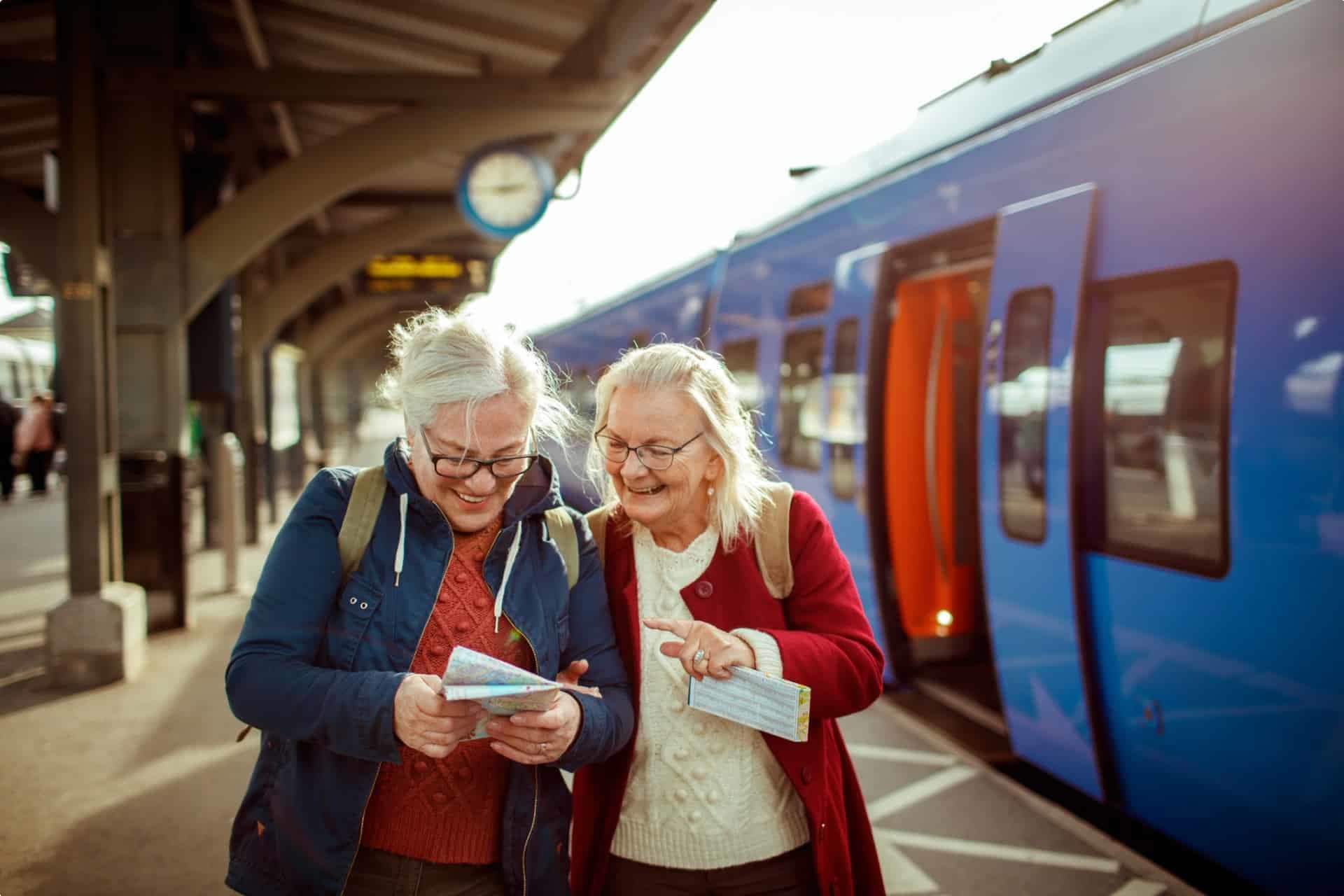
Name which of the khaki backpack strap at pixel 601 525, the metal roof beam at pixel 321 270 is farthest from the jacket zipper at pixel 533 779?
the metal roof beam at pixel 321 270

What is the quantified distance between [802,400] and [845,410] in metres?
0.73

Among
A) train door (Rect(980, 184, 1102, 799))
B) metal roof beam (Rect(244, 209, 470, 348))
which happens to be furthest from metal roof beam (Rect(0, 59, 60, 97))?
train door (Rect(980, 184, 1102, 799))

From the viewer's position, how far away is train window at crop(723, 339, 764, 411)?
746cm

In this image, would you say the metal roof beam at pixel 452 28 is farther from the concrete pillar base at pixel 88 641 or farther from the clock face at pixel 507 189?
the concrete pillar base at pixel 88 641

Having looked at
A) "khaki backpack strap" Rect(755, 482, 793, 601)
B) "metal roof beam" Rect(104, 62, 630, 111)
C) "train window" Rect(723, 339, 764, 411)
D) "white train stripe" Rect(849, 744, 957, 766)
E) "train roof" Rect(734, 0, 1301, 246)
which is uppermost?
"metal roof beam" Rect(104, 62, 630, 111)

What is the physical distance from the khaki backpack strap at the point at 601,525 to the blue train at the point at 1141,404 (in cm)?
41

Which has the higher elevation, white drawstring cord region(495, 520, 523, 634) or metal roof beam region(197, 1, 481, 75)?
metal roof beam region(197, 1, 481, 75)

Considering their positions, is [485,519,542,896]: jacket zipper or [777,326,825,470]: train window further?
[777,326,825,470]: train window

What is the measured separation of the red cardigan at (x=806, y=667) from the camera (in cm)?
202

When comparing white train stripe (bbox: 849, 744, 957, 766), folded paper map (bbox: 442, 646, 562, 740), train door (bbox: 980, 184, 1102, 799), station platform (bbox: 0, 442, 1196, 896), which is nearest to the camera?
folded paper map (bbox: 442, 646, 562, 740)

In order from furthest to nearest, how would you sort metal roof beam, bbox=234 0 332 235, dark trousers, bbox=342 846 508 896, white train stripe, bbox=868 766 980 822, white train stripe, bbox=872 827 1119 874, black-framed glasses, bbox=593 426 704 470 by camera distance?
metal roof beam, bbox=234 0 332 235 → white train stripe, bbox=868 766 980 822 → white train stripe, bbox=872 827 1119 874 → black-framed glasses, bbox=593 426 704 470 → dark trousers, bbox=342 846 508 896

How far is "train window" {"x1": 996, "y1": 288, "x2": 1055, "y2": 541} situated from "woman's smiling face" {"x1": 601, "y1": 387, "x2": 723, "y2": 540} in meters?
2.39

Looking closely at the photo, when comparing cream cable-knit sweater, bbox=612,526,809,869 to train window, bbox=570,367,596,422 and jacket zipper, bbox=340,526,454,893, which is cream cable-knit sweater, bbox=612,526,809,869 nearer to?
jacket zipper, bbox=340,526,454,893

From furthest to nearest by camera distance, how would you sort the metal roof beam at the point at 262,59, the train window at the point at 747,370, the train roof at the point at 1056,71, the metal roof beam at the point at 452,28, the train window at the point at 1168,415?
the train window at the point at 747,370
the metal roof beam at the point at 262,59
the metal roof beam at the point at 452,28
the train roof at the point at 1056,71
the train window at the point at 1168,415
